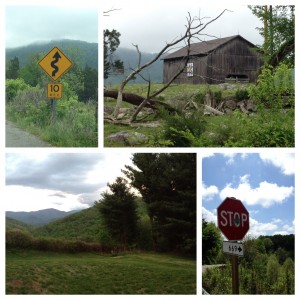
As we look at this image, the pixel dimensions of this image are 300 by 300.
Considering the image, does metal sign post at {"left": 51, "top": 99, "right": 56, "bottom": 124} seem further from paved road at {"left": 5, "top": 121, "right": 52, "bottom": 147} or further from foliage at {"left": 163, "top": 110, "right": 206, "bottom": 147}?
foliage at {"left": 163, "top": 110, "right": 206, "bottom": 147}

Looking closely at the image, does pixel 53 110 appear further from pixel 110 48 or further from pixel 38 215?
pixel 38 215

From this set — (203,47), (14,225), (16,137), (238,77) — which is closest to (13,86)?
(16,137)

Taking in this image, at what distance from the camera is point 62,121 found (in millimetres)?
7684

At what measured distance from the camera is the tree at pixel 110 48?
25.0ft

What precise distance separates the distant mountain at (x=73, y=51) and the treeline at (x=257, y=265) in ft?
8.50

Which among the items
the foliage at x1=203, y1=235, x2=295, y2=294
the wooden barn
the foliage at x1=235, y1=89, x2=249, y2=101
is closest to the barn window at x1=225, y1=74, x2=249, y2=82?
the wooden barn

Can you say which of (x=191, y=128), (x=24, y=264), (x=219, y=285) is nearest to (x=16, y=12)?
(x=191, y=128)

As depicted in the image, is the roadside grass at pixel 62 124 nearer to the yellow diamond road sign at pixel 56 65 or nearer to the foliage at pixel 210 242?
the yellow diamond road sign at pixel 56 65

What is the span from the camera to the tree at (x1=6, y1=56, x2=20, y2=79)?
753 centimetres

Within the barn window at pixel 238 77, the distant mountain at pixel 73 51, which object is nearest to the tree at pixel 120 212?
the distant mountain at pixel 73 51

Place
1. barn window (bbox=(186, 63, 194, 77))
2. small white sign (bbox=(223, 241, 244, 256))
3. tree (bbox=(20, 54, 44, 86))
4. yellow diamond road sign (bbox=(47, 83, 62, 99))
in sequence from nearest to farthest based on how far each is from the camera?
small white sign (bbox=(223, 241, 244, 256)), tree (bbox=(20, 54, 44, 86)), yellow diamond road sign (bbox=(47, 83, 62, 99)), barn window (bbox=(186, 63, 194, 77))

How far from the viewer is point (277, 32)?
7.96m

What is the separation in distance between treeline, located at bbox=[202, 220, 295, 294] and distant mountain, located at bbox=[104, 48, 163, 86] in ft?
6.91
